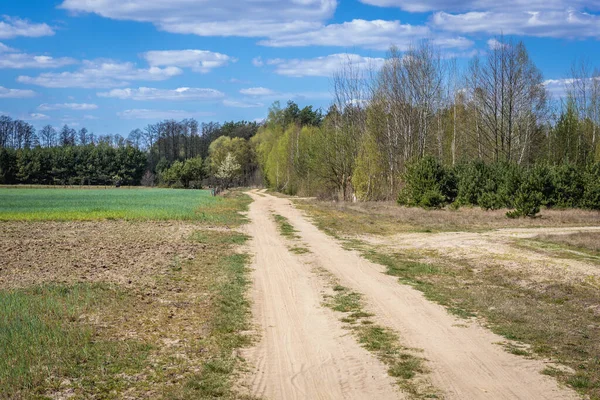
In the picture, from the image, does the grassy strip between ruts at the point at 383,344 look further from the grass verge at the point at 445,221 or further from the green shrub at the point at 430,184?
the green shrub at the point at 430,184

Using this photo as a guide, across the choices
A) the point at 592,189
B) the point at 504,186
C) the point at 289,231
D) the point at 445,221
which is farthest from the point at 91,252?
the point at 592,189

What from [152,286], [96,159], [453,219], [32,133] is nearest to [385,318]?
[152,286]

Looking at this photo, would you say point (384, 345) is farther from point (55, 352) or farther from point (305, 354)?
point (55, 352)

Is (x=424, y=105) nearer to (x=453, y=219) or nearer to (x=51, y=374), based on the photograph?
(x=453, y=219)

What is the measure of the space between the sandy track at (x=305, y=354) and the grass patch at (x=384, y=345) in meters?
0.17

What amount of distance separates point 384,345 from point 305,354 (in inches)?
50.9

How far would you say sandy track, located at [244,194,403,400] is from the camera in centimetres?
682

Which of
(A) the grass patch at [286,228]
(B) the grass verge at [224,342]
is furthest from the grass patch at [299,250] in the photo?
(B) the grass verge at [224,342]

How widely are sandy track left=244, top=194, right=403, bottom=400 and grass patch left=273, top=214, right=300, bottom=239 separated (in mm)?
11190

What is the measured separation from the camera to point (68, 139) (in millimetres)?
172625

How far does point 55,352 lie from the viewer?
319 inches

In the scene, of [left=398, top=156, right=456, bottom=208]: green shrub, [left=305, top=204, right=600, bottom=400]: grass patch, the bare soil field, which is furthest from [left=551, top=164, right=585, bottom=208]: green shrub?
the bare soil field

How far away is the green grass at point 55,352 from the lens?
6.93m

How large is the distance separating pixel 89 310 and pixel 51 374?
12.0 feet
